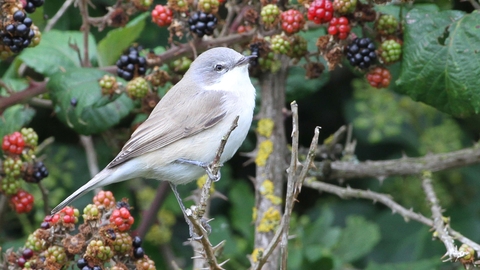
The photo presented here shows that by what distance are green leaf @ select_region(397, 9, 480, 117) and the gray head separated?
1.08 m

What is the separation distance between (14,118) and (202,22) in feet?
5.51

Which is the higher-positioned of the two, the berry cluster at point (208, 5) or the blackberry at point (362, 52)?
the berry cluster at point (208, 5)

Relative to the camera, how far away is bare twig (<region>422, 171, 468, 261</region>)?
3.26 m

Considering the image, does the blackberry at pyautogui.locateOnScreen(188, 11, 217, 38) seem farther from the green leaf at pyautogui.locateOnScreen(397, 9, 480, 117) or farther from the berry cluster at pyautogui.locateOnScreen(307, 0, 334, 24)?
the green leaf at pyautogui.locateOnScreen(397, 9, 480, 117)

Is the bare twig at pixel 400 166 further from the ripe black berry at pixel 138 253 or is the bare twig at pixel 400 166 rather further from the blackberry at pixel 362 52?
the ripe black berry at pixel 138 253

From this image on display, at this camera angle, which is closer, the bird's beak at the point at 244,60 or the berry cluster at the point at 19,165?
the berry cluster at the point at 19,165

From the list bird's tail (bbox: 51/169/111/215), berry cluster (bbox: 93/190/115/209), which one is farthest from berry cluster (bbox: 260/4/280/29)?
berry cluster (bbox: 93/190/115/209)

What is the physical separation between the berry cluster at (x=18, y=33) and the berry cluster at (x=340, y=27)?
1848mm

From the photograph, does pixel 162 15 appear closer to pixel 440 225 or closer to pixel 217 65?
pixel 217 65

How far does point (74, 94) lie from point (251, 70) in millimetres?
1283

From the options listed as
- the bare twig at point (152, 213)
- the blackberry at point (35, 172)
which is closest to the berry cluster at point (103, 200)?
the blackberry at point (35, 172)

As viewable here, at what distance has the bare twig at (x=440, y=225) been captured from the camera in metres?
3.26

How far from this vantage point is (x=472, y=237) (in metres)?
5.68

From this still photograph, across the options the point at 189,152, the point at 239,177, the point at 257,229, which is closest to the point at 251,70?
the point at 189,152
